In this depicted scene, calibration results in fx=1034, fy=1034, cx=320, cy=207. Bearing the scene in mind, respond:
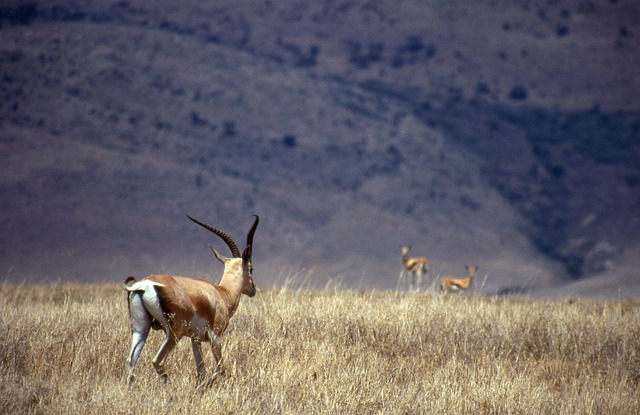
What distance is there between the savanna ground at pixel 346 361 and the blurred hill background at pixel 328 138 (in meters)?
47.5

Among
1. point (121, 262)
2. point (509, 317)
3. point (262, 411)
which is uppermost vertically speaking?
point (509, 317)

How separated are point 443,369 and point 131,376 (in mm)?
3776

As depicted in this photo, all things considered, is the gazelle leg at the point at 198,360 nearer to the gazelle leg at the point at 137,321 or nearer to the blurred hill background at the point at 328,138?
the gazelle leg at the point at 137,321

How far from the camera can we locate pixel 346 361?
11531 mm

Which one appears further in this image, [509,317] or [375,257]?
[375,257]

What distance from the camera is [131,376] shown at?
9586 millimetres

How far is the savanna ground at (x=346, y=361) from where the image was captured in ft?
31.4

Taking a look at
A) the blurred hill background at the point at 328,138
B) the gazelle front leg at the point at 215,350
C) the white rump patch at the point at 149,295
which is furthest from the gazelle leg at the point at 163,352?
the blurred hill background at the point at 328,138

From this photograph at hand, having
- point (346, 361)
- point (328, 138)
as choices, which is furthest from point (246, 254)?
point (328, 138)

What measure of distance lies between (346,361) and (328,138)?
70272 millimetres

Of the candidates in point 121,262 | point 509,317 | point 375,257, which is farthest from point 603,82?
point 509,317

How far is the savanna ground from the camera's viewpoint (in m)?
9.59

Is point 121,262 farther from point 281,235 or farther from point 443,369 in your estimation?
point 443,369

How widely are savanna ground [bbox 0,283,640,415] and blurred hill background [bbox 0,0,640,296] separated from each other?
47460 millimetres
